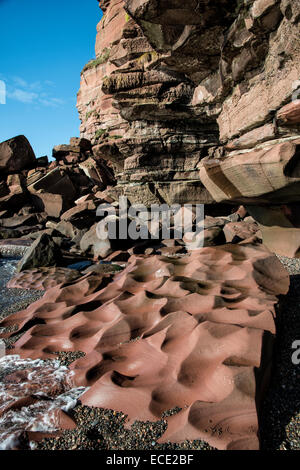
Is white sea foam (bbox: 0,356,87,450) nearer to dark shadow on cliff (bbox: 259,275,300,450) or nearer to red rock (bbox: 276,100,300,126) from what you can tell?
dark shadow on cliff (bbox: 259,275,300,450)

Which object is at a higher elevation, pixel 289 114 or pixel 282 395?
pixel 289 114

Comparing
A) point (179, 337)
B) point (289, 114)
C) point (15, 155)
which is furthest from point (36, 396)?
point (15, 155)

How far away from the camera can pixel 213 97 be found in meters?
8.12

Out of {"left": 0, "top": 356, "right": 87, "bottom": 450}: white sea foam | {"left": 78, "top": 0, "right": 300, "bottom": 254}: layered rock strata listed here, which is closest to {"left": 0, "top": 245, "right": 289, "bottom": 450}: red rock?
{"left": 0, "top": 356, "right": 87, "bottom": 450}: white sea foam

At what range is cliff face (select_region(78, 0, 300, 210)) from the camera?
4715 mm

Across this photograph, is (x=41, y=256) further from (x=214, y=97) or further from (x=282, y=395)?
(x=282, y=395)

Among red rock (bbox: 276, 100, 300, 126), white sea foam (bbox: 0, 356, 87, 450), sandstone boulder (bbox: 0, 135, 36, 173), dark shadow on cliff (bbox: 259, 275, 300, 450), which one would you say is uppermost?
sandstone boulder (bbox: 0, 135, 36, 173)

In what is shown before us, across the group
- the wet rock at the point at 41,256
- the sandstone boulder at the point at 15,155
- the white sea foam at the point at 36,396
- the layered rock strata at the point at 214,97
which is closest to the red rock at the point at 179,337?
the white sea foam at the point at 36,396

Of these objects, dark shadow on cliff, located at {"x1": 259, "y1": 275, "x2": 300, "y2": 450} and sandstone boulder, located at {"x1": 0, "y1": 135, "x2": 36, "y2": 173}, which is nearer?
dark shadow on cliff, located at {"x1": 259, "y1": 275, "x2": 300, "y2": 450}

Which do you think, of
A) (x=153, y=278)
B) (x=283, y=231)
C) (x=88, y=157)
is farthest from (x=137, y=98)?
(x=88, y=157)

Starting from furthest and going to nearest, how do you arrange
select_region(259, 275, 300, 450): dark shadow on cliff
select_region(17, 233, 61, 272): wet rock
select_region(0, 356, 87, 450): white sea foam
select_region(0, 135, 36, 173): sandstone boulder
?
select_region(0, 135, 36, 173): sandstone boulder
select_region(17, 233, 61, 272): wet rock
select_region(0, 356, 87, 450): white sea foam
select_region(259, 275, 300, 450): dark shadow on cliff

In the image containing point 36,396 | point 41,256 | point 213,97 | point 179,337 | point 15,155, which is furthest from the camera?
point 15,155

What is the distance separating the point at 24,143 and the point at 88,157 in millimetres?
4859

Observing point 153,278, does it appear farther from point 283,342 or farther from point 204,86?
point 204,86
